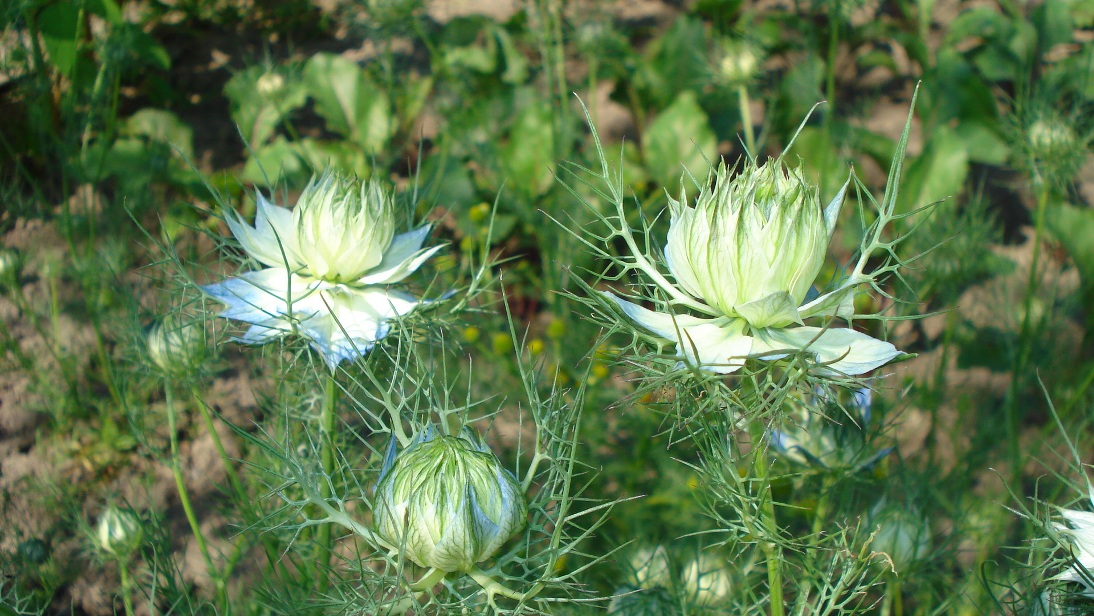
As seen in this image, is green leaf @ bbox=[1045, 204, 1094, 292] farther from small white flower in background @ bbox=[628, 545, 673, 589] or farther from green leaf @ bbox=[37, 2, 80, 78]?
green leaf @ bbox=[37, 2, 80, 78]

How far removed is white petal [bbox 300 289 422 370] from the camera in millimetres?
942

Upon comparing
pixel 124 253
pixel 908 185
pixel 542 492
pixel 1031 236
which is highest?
pixel 542 492

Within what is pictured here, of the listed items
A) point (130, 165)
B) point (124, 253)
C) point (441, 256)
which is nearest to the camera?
point (441, 256)

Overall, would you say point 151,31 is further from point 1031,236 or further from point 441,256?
point 1031,236

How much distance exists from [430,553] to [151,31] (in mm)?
2479

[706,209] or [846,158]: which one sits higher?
[706,209]

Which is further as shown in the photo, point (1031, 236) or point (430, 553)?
point (1031, 236)

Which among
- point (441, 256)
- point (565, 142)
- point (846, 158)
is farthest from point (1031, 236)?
point (441, 256)

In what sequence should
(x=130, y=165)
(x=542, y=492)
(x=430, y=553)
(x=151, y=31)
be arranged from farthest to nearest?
(x=151, y=31) → (x=130, y=165) → (x=542, y=492) → (x=430, y=553)

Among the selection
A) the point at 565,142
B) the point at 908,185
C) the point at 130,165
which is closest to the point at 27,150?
the point at 130,165

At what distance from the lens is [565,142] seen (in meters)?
2.19

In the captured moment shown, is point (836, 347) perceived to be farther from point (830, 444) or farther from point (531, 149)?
point (531, 149)

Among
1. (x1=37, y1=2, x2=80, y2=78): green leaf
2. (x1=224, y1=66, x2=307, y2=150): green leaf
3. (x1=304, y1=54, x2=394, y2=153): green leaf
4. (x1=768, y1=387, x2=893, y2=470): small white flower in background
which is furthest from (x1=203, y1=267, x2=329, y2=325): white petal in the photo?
(x1=304, y1=54, x2=394, y2=153): green leaf

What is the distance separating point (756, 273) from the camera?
30.8 inches
